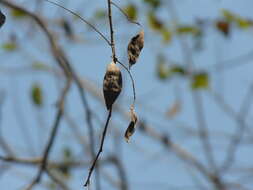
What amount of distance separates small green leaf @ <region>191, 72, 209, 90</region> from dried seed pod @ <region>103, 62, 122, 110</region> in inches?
90.5

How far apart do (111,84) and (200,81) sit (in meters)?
2.36

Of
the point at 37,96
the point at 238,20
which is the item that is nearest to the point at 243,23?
the point at 238,20

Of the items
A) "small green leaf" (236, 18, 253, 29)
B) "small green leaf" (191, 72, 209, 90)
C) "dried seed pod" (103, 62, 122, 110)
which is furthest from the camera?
"small green leaf" (191, 72, 209, 90)

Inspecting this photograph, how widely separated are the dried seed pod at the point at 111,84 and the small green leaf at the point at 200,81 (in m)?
2.30

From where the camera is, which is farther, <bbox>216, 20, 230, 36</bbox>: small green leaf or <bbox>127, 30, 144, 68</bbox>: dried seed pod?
<bbox>216, 20, 230, 36</bbox>: small green leaf

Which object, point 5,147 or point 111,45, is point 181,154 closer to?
point 5,147

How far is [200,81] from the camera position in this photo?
329 cm

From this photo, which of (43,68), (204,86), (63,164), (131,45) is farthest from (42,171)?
(43,68)

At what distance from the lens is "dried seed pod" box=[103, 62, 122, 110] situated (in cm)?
95

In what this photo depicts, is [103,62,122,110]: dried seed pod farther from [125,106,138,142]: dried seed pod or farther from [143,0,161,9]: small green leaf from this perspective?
[143,0,161,9]: small green leaf

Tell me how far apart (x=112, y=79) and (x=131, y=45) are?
71 mm

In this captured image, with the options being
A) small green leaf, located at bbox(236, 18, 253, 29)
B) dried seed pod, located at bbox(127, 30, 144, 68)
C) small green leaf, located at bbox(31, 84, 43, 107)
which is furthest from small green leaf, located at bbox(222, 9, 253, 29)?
dried seed pod, located at bbox(127, 30, 144, 68)

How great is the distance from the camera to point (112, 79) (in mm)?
960

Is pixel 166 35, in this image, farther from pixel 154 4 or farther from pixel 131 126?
pixel 131 126
